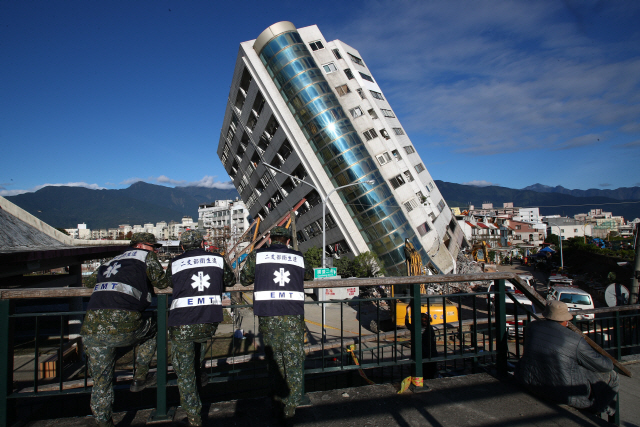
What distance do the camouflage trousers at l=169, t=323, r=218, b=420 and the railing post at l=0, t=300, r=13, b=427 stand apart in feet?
4.22

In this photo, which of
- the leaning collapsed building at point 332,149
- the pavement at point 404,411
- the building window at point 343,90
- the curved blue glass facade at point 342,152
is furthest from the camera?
the building window at point 343,90

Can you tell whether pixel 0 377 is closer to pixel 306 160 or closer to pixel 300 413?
pixel 300 413

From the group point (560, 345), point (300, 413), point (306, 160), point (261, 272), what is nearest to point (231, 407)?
point (300, 413)

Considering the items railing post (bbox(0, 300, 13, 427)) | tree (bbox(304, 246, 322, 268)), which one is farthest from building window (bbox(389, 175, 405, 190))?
railing post (bbox(0, 300, 13, 427))

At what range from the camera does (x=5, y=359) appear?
300 cm

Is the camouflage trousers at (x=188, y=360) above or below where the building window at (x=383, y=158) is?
below

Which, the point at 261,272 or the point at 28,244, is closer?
the point at 261,272

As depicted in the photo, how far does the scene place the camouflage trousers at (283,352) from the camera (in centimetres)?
316

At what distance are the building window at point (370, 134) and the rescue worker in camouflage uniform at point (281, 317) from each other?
29692mm

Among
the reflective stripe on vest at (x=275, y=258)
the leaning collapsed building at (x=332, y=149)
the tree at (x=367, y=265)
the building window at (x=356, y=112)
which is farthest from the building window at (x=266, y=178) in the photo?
the reflective stripe on vest at (x=275, y=258)

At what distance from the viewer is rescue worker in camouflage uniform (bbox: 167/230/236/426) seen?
10.1ft

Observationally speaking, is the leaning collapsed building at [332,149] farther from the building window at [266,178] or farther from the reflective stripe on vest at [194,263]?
the reflective stripe on vest at [194,263]

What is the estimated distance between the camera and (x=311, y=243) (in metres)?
34.8

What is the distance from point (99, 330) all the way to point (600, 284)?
33248 mm
